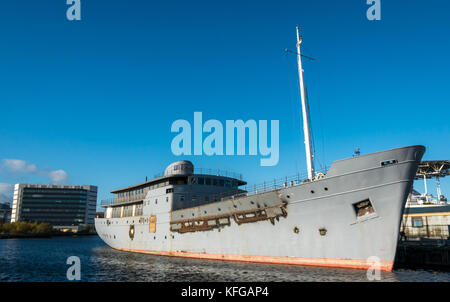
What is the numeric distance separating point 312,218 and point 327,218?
0.96m

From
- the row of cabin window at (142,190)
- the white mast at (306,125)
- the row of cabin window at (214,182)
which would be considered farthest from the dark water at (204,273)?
the row of cabin window at (142,190)

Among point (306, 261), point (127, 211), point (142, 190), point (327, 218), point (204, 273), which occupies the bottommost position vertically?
point (204, 273)

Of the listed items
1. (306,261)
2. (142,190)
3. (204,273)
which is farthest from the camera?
(142,190)

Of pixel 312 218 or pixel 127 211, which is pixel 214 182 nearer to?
pixel 127 211

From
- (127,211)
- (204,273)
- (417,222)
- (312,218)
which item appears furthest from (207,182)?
(417,222)

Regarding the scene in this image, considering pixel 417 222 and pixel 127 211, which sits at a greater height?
pixel 127 211

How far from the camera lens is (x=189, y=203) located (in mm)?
31547

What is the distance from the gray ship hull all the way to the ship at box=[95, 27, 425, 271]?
50 mm

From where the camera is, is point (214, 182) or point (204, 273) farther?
point (214, 182)

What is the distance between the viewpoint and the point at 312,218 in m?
19.3

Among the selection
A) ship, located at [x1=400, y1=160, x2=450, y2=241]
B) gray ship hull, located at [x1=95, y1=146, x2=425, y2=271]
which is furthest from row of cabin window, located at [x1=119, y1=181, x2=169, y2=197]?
ship, located at [x1=400, y1=160, x2=450, y2=241]

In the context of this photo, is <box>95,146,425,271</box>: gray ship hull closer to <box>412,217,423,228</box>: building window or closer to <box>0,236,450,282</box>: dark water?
<box>0,236,450,282</box>: dark water

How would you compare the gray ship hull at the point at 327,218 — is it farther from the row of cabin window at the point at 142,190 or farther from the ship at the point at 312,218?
the row of cabin window at the point at 142,190
